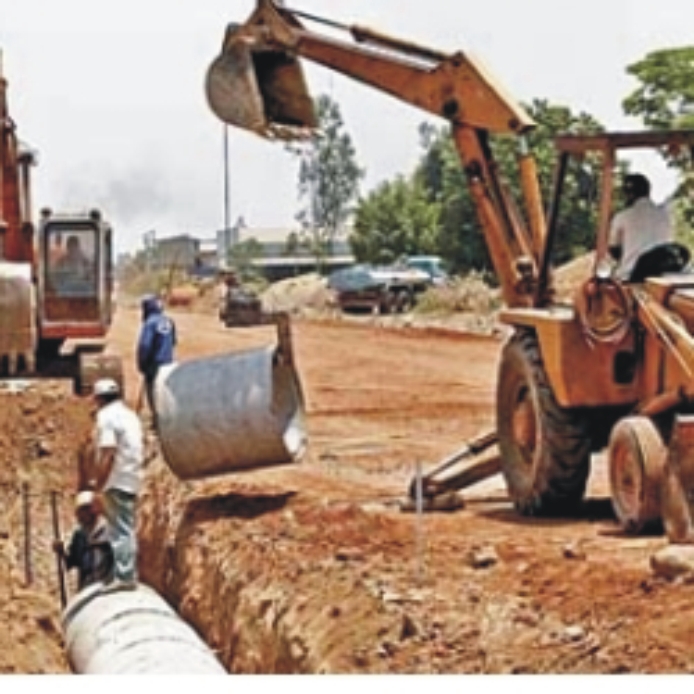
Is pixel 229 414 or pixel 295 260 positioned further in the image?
pixel 295 260

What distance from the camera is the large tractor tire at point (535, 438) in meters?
11.4

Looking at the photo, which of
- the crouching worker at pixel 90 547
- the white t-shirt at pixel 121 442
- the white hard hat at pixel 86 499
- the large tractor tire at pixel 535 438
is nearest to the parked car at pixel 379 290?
the large tractor tire at pixel 535 438

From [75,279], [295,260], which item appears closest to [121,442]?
[75,279]

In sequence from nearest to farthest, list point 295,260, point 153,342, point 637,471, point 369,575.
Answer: point 369,575, point 637,471, point 153,342, point 295,260

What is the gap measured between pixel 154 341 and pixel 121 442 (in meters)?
5.04

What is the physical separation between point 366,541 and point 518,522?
1.00m

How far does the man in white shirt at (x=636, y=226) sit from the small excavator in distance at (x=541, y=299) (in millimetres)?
65

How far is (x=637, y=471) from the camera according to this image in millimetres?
10383

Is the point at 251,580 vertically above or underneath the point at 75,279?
underneath

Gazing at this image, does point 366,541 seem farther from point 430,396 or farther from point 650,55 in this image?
point 650,55

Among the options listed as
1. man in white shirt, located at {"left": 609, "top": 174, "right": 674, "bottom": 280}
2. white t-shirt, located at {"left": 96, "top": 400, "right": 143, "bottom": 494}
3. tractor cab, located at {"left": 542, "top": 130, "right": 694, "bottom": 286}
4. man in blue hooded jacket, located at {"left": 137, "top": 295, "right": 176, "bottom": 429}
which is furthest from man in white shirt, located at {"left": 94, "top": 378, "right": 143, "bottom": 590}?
man in blue hooded jacket, located at {"left": 137, "top": 295, "right": 176, "bottom": 429}

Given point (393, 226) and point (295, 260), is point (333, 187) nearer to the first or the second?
point (295, 260)

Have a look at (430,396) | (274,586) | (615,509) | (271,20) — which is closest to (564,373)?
(615,509)

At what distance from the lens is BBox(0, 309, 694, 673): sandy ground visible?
860cm
